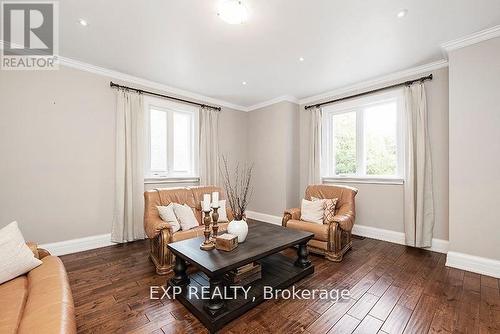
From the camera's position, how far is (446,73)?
10.4 feet

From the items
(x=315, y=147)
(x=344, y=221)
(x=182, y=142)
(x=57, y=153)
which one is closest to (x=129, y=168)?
(x=57, y=153)

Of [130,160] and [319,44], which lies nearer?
[319,44]

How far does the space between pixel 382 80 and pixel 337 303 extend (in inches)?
141

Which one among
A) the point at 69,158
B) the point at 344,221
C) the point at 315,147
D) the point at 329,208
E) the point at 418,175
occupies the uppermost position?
the point at 315,147

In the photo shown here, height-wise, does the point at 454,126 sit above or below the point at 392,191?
above

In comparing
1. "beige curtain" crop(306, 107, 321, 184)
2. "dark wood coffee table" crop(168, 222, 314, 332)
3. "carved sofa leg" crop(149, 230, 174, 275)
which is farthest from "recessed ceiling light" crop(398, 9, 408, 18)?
"carved sofa leg" crop(149, 230, 174, 275)

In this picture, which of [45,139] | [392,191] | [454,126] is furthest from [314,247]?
[45,139]

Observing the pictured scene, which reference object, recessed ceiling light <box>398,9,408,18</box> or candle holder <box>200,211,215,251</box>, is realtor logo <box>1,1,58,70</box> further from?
recessed ceiling light <box>398,9,408,18</box>

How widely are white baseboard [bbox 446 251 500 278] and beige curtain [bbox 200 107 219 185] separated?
3976 millimetres

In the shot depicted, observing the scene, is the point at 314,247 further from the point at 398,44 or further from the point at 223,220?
the point at 398,44

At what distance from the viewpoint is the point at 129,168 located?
143 inches

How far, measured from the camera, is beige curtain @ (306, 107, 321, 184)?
4.58 meters

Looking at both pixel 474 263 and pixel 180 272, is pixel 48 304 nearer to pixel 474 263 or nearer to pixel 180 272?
pixel 180 272

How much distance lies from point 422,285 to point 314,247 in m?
1.21
